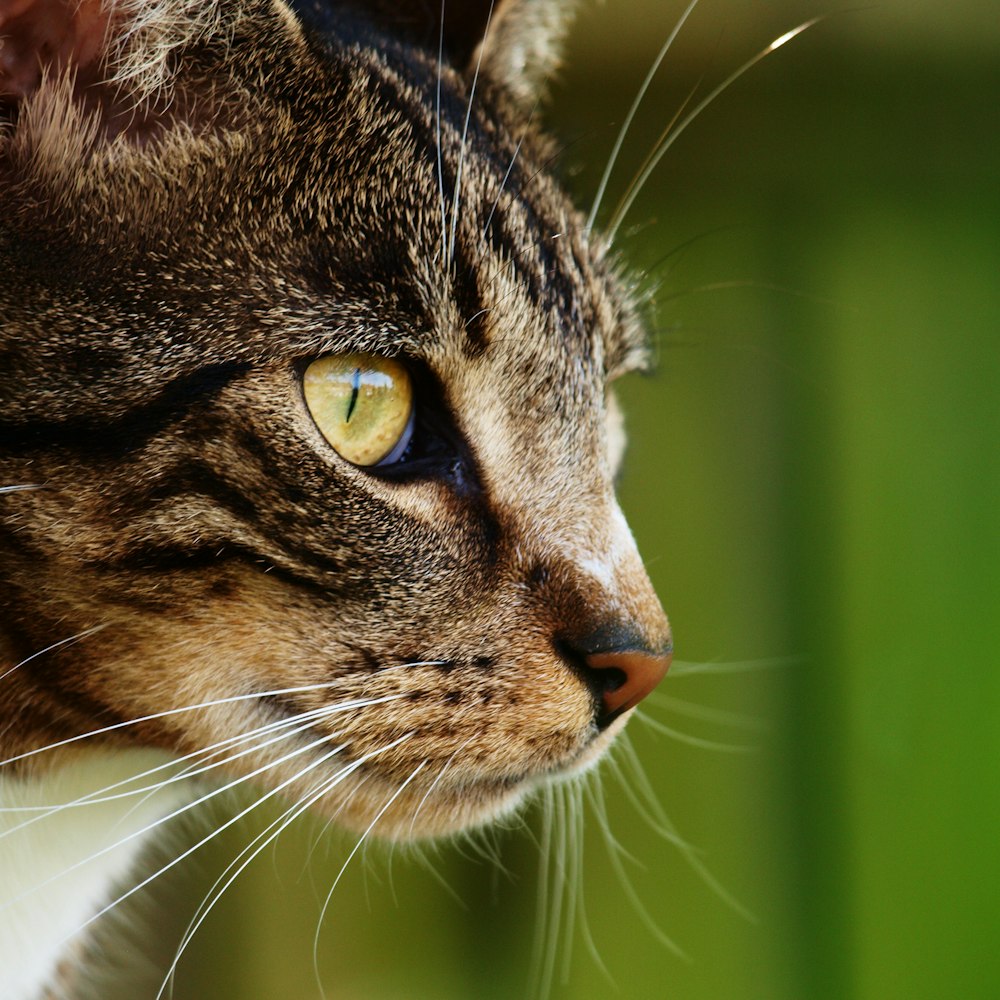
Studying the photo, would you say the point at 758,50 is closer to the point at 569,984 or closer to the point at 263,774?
the point at 263,774

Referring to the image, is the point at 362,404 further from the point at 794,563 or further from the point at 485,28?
the point at 794,563

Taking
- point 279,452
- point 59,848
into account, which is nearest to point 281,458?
point 279,452

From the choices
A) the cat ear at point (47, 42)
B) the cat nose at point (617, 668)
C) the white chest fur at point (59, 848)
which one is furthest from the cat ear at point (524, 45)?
the white chest fur at point (59, 848)

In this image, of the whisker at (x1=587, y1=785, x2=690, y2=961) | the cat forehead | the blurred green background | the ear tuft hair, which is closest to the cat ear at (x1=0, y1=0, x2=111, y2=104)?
the ear tuft hair

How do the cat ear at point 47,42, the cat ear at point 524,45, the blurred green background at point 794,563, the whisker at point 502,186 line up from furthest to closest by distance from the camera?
the blurred green background at point 794,563
the cat ear at point 524,45
the whisker at point 502,186
the cat ear at point 47,42

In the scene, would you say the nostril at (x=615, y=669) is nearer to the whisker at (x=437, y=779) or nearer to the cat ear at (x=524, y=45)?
the whisker at (x=437, y=779)

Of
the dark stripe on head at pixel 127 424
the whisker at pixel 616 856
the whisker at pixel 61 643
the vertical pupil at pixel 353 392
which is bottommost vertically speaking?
the whisker at pixel 616 856
